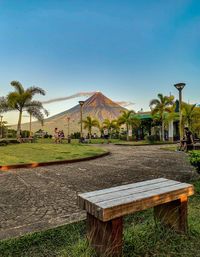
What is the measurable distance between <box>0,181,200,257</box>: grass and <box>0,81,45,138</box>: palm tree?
735 inches

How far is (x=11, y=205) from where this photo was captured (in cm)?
317

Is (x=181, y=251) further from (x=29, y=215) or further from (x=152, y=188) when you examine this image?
(x=29, y=215)

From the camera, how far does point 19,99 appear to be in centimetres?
1959

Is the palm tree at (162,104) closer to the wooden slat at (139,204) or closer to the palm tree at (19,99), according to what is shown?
the palm tree at (19,99)

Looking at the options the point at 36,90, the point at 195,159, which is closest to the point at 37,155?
the point at 195,159

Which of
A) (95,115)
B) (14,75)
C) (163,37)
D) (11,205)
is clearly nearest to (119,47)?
(163,37)

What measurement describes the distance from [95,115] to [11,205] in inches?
4742

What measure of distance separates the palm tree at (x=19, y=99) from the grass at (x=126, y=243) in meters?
18.7

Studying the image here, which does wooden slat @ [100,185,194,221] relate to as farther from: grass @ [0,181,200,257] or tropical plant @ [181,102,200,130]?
tropical plant @ [181,102,200,130]

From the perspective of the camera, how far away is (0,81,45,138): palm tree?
1927cm

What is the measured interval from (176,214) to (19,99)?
20270 millimetres

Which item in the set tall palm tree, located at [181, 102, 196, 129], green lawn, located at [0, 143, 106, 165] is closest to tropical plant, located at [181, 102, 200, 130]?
tall palm tree, located at [181, 102, 196, 129]

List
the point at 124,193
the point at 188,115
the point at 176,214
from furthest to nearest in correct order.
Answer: the point at 188,115 → the point at 176,214 → the point at 124,193

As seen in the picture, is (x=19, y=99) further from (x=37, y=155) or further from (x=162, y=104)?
(x=162, y=104)
